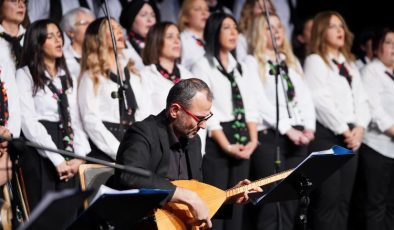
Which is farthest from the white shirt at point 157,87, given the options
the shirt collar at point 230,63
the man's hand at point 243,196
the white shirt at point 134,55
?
the man's hand at point 243,196

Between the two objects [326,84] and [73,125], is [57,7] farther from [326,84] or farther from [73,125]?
[326,84]

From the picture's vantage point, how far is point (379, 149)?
21.8 ft

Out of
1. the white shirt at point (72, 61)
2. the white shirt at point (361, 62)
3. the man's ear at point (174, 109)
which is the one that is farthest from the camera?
the white shirt at point (361, 62)

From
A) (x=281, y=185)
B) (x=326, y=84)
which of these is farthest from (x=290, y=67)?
(x=281, y=185)

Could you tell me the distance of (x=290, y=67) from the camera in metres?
6.45

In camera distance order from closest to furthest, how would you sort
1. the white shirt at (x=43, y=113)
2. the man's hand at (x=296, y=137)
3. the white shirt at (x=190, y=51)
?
the white shirt at (x=43, y=113) < the man's hand at (x=296, y=137) < the white shirt at (x=190, y=51)

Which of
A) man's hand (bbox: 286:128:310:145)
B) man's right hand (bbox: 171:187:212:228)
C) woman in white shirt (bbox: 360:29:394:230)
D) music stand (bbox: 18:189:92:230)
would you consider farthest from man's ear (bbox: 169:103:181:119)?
woman in white shirt (bbox: 360:29:394:230)

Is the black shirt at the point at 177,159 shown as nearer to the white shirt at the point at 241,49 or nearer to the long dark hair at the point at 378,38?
the white shirt at the point at 241,49

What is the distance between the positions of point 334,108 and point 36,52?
2574 millimetres

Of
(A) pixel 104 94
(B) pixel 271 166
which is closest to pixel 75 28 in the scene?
(A) pixel 104 94

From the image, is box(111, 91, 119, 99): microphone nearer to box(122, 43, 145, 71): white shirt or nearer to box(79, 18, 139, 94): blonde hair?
box(79, 18, 139, 94): blonde hair

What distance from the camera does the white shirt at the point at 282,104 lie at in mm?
6141

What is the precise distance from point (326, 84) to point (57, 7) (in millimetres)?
2449

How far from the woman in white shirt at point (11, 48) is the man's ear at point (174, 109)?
1.36 metres
